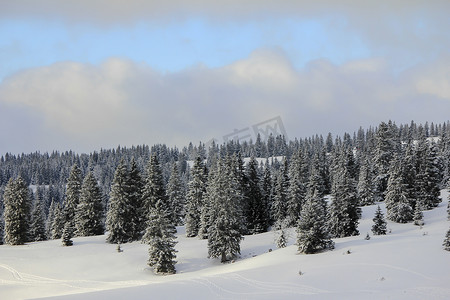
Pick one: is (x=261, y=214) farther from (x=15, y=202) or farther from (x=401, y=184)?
(x=15, y=202)

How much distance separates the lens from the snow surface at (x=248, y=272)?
22.8 meters

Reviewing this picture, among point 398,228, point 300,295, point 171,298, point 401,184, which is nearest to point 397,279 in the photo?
point 300,295

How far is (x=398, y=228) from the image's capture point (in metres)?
46.8

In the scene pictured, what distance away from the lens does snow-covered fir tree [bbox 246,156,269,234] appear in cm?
6228

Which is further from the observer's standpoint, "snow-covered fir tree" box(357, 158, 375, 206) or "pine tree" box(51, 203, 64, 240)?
"snow-covered fir tree" box(357, 158, 375, 206)

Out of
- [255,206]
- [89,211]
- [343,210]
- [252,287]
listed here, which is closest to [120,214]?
[89,211]

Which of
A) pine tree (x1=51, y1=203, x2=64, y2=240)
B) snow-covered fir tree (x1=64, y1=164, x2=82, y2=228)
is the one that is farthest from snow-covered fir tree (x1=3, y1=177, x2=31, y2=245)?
pine tree (x1=51, y1=203, x2=64, y2=240)

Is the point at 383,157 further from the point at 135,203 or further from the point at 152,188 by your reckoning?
the point at 135,203

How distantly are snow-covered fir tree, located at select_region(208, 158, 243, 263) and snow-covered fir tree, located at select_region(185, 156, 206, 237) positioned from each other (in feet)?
29.7

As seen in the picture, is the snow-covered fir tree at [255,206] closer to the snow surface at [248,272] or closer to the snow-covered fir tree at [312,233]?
the snow surface at [248,272]

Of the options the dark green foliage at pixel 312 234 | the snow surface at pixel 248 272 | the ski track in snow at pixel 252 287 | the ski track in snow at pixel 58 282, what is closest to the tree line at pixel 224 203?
the dark green foliage at pixel 312 234

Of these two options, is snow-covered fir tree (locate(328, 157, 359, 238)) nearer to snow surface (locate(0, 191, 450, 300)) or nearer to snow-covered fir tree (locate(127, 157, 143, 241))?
snow surface (locate(0, 191, 450, 300))

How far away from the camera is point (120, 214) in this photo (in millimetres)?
51875

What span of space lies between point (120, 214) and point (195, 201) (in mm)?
11387
